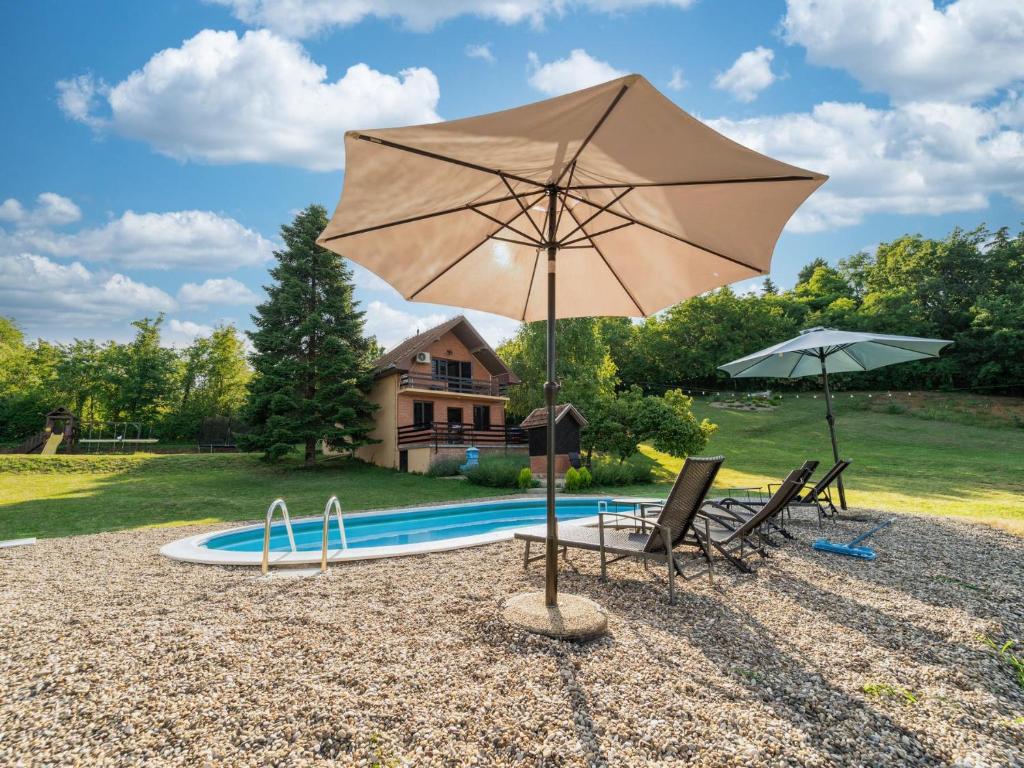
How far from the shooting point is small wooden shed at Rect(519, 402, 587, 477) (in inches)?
659

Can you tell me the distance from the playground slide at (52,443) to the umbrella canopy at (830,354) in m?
27.3

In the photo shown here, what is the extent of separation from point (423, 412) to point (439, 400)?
0.94 m

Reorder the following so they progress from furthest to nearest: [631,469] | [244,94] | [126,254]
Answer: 1. [126,254]
2. [631,469]
3. [244,94]

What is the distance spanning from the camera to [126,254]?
24.0m

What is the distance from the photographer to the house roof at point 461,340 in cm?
2027

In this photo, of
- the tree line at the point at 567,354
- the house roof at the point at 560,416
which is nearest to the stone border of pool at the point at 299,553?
the house roof at the point at 560,416

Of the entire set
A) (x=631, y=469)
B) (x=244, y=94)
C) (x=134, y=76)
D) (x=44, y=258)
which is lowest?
(x=631, y=469)

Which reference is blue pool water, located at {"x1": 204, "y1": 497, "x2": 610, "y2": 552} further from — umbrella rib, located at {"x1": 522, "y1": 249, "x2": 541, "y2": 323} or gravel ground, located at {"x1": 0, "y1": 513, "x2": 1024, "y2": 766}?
umbrella rib, located at {"x1": 522, "y1": 249, "x2": 541, "y2": 323}

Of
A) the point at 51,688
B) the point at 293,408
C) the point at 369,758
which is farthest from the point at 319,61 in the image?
the point at 293,408

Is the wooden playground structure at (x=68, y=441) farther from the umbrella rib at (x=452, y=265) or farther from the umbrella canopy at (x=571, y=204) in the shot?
the umbrella canopy at (x=571, y=204)

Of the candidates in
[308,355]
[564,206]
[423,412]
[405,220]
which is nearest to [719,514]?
[564,206]

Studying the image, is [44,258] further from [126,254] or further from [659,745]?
[659,745]

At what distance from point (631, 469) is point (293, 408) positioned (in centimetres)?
1207

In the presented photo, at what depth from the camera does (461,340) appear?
75.9ft
